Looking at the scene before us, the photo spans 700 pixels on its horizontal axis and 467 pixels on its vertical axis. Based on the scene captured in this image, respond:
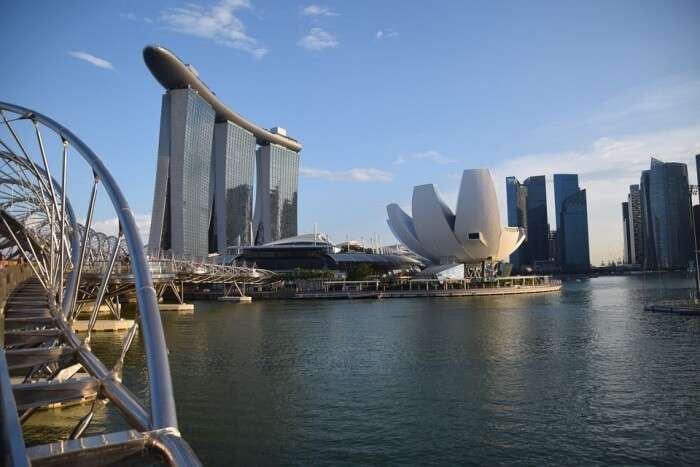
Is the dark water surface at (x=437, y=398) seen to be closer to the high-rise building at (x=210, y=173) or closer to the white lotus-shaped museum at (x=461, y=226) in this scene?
the white lotus-shaped museum at (x=461, y=226)

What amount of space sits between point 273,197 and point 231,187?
730 inches

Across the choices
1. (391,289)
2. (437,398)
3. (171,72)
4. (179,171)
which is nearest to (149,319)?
(437,398)

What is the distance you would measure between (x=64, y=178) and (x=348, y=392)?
9600mm

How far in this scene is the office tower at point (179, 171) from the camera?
363ft

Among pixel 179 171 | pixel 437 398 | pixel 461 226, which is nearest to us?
pixel 437 398

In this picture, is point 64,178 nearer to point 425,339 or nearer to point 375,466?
point 375,466

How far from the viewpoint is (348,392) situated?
16.2 metres

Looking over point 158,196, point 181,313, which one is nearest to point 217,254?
point 158,196

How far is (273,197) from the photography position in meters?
148

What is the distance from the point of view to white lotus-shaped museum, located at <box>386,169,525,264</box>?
7394 cm

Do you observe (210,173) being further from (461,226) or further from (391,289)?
(461,226)

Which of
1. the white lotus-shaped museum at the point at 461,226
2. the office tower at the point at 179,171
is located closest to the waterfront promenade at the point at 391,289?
the white lotus-shaped museum at the point at 461,226

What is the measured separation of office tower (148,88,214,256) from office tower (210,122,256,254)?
12.4m

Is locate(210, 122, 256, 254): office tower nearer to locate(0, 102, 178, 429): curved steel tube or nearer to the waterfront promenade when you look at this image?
the waterfront promenade
